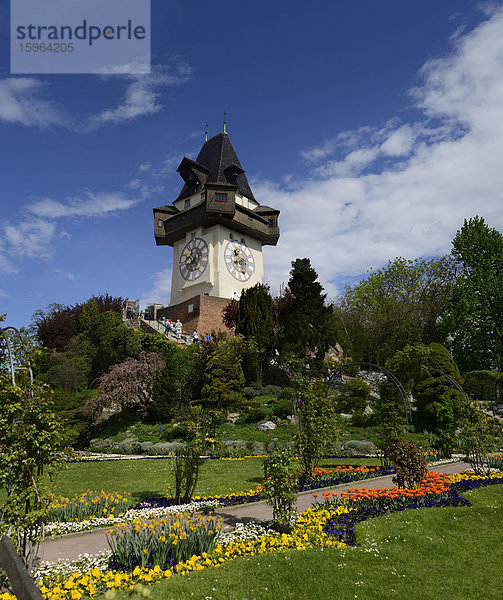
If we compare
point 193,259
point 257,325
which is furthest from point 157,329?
point 193,259

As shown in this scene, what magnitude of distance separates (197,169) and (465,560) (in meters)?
41.8

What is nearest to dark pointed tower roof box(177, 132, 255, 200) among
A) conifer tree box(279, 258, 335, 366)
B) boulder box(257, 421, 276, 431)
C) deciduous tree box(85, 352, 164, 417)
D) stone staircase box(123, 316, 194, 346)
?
stone staircase box(123, 316, 194, 346)

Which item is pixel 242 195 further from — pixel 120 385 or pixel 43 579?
pixel 43 579

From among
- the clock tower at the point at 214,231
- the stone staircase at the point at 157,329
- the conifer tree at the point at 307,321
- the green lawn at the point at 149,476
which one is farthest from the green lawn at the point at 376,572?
the clock tower at the point at 214,231

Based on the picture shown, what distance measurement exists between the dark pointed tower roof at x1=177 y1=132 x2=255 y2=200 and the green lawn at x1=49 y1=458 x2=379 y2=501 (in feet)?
107

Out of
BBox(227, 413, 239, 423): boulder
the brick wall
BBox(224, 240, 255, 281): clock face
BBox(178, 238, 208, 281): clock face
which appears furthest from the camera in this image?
BBox(224, 240, 255, 281): clock face

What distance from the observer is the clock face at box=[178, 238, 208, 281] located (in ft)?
131

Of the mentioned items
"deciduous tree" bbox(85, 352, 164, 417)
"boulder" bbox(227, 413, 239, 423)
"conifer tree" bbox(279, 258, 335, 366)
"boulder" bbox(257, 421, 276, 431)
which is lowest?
"boulder" bbox(257, 421, 276, 431)

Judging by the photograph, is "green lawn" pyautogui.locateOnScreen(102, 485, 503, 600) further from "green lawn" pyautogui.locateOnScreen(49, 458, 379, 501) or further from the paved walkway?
"green lawn" pyautogui.locateOnScreen(49, 458, 379, 501)

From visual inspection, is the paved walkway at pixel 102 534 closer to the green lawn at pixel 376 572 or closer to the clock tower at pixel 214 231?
the green lawn at pixel 376 572

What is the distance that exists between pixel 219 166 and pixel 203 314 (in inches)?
675

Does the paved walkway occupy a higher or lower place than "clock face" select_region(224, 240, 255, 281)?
lower

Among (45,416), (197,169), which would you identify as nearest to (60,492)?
(45,416)

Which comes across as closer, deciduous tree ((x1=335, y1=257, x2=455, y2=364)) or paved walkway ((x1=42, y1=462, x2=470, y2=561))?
paved walkway ((x1=42, y1=462, x2=470, y2=561))
